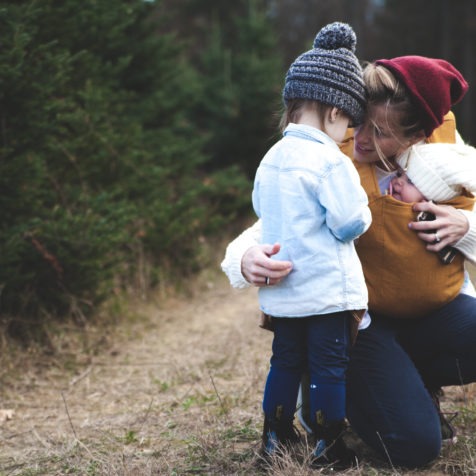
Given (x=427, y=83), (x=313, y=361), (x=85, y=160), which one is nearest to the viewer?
(x=313, y=361)

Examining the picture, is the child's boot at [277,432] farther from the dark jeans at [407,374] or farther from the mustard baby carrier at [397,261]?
the mustard baby carrier at [397,261]

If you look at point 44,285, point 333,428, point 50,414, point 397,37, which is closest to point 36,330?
point 44,285

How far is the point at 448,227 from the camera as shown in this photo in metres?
2.53

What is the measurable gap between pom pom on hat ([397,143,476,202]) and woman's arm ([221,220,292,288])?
0.68 metres

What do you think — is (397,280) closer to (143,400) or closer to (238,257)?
(238,257)

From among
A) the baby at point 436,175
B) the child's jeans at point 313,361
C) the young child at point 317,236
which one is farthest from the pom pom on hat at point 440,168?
the child's jeans at point 313,361

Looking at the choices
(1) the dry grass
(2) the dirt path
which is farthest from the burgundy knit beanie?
(2) the dirt path

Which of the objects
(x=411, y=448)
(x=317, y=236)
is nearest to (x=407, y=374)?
(x=411, y=448)

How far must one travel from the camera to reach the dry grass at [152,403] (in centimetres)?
259

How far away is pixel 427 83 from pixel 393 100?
140 millimetres

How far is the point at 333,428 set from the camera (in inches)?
92.1

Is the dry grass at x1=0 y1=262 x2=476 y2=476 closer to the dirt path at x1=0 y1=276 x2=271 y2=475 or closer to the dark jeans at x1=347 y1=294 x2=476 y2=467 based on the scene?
the dirt path at x1=0 y1=276 x2=271 y2=475

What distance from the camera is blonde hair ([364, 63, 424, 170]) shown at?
2453mm

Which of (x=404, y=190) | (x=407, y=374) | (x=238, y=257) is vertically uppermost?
(x=404, y=190)
